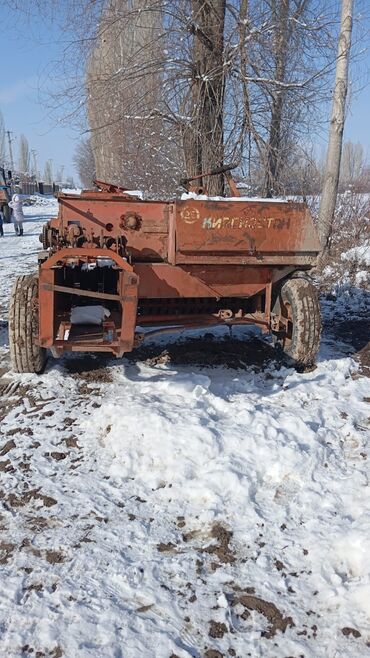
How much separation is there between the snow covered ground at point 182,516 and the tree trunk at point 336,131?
6.30 metres

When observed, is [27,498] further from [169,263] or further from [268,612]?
[169,263]

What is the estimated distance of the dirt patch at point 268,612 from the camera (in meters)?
2.16

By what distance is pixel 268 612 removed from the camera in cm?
224

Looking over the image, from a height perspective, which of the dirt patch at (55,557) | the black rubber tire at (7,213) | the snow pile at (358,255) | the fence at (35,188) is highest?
the snow pile at (358,255)

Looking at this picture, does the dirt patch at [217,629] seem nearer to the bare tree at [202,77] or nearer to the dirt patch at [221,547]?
the dirt patch at [221,547]

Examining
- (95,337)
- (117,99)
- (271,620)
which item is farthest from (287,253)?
(117,99)

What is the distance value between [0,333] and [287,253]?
3349mm

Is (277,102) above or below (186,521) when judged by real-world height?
A: above

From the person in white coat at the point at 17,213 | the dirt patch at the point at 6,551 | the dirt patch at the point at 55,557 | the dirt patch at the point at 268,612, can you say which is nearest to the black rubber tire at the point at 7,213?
the person in white coat at the point at 17,213

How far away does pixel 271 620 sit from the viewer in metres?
2.20

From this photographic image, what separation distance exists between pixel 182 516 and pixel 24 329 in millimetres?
2256

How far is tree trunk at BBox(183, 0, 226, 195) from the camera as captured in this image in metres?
7.29

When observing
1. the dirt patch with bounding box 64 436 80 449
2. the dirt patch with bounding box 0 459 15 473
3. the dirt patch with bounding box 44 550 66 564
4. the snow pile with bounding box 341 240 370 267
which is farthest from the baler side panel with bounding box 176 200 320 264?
the snow pile with bounding box 341 240 370 267

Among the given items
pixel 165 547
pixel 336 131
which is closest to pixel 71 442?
pixel 165 547
